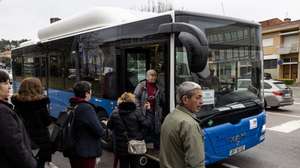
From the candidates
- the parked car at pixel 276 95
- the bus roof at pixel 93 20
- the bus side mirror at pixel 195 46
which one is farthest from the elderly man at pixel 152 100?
the parked car at pixel 276 95

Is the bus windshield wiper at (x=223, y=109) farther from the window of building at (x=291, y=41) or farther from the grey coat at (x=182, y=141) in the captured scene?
the window of building at (x=291, y=41)

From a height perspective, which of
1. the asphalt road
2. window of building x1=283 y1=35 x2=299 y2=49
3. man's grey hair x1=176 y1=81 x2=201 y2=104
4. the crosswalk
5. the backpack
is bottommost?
the crosswalk

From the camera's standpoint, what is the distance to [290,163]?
20.4 ft

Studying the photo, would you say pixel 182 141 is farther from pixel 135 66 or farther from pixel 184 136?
pixel 135 66

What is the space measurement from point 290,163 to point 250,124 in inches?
63.8

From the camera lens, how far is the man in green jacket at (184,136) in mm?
2459

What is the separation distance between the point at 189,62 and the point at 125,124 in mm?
1261

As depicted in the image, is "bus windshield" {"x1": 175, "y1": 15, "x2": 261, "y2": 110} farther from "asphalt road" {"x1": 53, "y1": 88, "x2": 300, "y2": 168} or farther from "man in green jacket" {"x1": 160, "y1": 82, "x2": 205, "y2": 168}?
"man in green jacket" {"x1": 160, "y1": 82, "x2": 205, "y2": 168}

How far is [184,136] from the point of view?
2.48 m

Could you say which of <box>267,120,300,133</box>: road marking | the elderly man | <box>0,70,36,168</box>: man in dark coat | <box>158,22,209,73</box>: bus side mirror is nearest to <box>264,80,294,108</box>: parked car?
<box>267,120,300,133</box>: road marking

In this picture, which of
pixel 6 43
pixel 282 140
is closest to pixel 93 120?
pixel 282 140

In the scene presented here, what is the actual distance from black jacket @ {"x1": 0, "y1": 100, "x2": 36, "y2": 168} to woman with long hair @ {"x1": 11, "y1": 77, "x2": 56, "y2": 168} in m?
1.26

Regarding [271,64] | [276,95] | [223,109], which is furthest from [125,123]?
[271,64]

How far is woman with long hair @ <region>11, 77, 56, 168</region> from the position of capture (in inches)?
156
